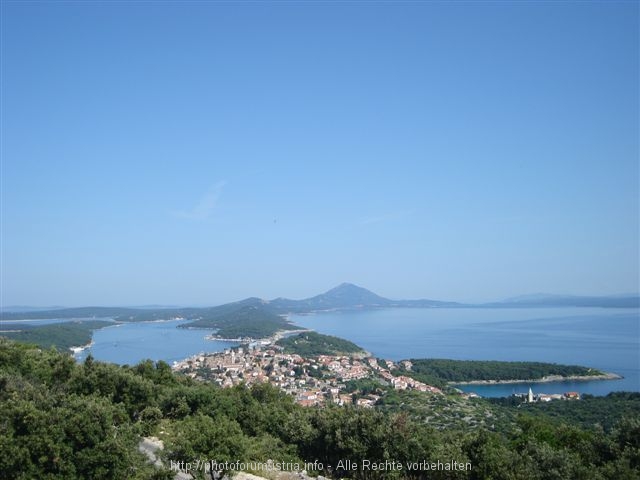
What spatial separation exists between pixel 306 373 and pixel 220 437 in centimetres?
4157

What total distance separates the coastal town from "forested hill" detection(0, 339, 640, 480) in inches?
749

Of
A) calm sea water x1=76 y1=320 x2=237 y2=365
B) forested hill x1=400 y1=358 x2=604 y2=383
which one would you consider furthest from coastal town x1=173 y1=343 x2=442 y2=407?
calm sea water x1=76 y1=320 x2=237 y2=365

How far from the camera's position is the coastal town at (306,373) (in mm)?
38062

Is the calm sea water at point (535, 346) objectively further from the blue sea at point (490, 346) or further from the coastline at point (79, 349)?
the coastline at point (79, 349)

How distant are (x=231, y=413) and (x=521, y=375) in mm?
45909

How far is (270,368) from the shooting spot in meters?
51.1

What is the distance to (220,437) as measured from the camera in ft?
29.1

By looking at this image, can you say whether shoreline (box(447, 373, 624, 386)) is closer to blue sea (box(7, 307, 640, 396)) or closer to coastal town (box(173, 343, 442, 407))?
blue sea (box(7, 307, 640, 396))

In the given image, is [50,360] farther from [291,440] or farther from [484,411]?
[484,411]

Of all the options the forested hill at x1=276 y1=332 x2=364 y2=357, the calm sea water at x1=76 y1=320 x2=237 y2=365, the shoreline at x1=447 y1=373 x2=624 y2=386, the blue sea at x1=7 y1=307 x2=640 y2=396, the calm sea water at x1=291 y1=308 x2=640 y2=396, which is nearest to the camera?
the calm sea water at x1=291 y1=308 x2=640 y2=396

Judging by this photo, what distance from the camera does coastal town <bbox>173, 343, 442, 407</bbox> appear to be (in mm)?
38062

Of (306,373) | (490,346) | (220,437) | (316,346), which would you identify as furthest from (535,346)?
(220,437)

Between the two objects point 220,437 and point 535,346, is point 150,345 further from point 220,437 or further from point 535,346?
point 220,437

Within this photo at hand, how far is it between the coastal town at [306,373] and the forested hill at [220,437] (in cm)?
1904
